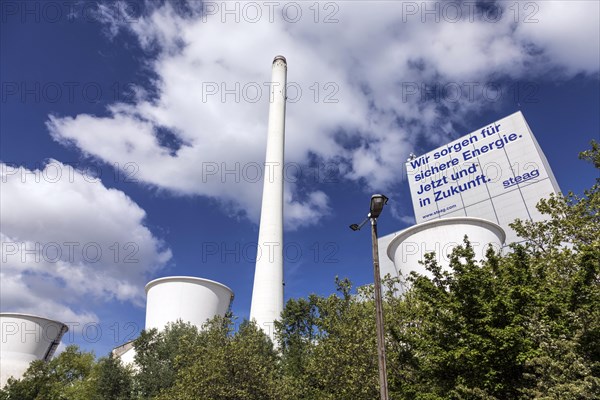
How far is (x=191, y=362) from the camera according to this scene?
85.8 feet

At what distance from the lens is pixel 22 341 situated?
6097cm

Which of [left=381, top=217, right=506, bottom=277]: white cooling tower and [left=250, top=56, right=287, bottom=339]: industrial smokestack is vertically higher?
[left=250, top=56, right=287, bottom=339]: industrial smokestack

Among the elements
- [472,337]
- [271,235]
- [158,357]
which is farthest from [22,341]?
[472,337]

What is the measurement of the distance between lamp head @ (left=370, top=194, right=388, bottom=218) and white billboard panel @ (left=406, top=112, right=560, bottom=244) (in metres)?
61.5

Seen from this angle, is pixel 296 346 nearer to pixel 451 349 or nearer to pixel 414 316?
pixel 414 316

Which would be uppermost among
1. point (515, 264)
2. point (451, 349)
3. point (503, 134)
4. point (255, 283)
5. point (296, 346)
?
point (503, 134)

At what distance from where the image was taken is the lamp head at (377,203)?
386 inches

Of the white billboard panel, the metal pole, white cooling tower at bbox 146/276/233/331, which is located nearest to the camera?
the metal pole

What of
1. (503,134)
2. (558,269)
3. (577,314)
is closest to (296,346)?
(558,269)

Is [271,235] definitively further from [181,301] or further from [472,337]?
[472,337]

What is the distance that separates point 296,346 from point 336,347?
16218mm

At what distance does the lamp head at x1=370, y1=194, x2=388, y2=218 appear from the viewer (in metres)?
9.80

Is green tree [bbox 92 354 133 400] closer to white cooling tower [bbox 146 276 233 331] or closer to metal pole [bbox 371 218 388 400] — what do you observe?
white cooling tower [bbox 146 276 233 331]

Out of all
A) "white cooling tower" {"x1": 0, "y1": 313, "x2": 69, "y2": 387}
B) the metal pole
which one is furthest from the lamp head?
"white cooling tower" {"x1": 0, "y1": 313, "x2": 69, "y2": 387}
